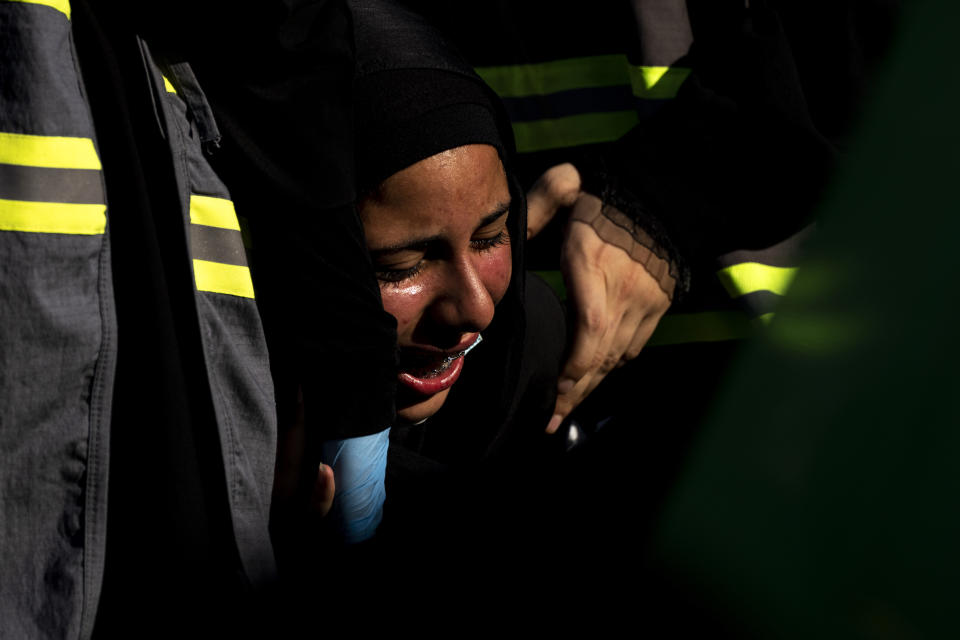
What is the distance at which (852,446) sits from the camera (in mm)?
502

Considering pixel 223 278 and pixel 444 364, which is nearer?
A: pixel 223 278

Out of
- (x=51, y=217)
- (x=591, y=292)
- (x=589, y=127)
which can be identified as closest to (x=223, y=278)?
(x=51, y=217)

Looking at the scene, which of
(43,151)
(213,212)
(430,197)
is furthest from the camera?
(430,197)

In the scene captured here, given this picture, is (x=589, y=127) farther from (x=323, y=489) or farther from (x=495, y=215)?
(x=323, y=489)

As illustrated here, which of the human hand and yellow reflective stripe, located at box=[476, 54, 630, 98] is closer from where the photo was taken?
the human hand

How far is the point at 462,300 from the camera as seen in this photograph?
62.1 inches

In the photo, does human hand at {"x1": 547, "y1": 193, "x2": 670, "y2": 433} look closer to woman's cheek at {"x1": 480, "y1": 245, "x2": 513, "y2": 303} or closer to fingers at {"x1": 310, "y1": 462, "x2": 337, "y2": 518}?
woman's cheek at {"x1": 480, "y1": 245, "x2": 513, "y2": 303}

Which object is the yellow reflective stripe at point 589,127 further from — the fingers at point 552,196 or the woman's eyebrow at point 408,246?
the woman's eyebrow at point 408,246

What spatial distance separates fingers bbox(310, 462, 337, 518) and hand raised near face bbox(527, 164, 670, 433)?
717 millimetres

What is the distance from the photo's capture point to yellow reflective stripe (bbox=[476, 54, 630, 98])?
2139mm

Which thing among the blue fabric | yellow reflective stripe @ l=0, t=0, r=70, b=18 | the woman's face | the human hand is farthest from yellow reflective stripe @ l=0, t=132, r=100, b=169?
the human hand

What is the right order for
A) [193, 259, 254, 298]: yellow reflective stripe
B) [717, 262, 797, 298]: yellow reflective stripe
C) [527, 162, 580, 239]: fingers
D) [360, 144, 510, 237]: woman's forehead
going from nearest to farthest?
[193, 259, 254, 298]: yellow reflective stripe, [360, 144, 510, 237]: woman's forehead, [717, 262, 797, 298]: yellow reflective stripe, [527, 162, 580, 239]: fingers

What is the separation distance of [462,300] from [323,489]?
415mm

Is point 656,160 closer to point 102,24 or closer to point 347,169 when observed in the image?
point 347,169
